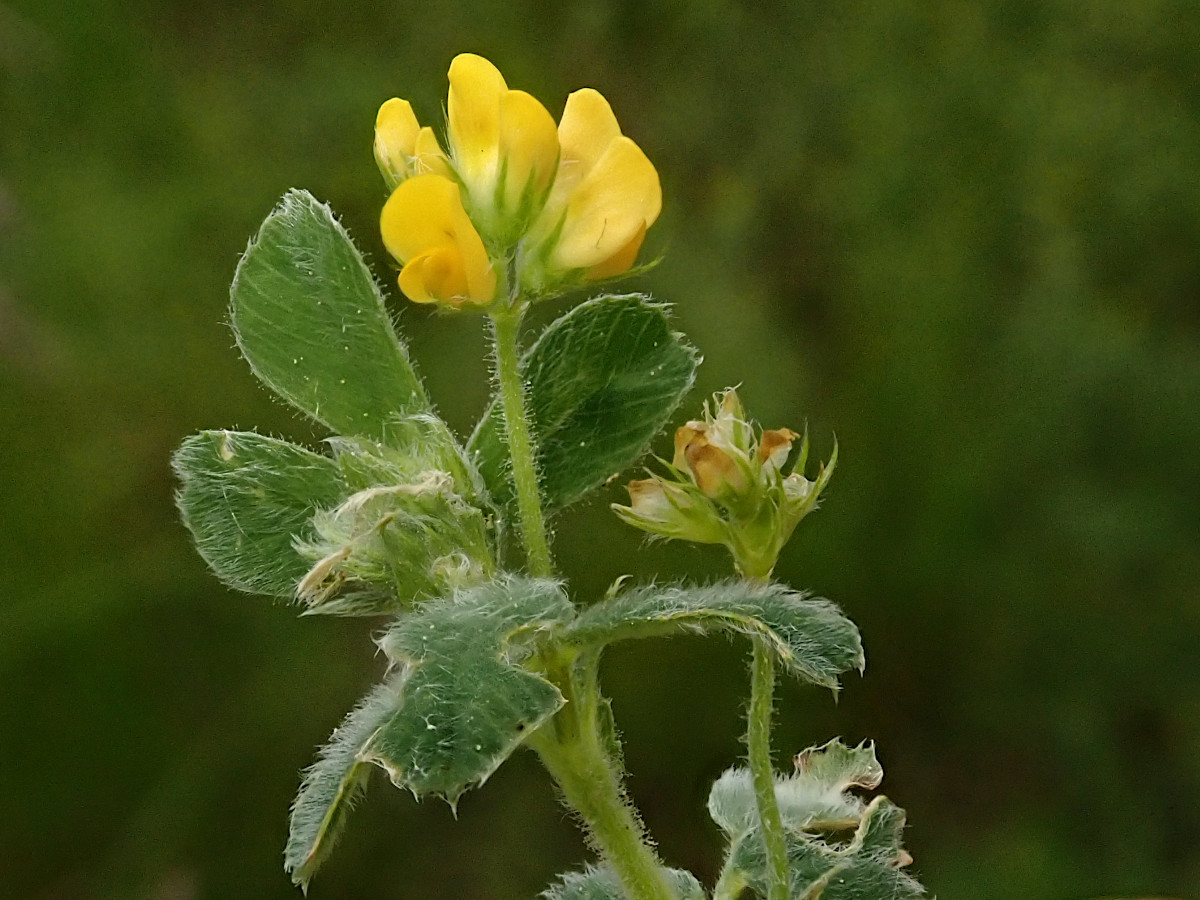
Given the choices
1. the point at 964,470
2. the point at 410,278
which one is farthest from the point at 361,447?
the point at 964,470

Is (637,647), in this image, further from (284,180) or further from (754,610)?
(754,610)

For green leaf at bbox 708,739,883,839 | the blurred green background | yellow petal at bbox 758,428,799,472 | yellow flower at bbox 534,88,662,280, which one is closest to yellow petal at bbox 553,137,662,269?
yellow flower at bbox 534,88,662,280

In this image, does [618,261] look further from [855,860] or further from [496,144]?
[855,860]

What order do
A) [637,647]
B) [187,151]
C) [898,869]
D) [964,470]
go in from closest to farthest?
[898,869] → [637,647] → [964,470] → [187,151]

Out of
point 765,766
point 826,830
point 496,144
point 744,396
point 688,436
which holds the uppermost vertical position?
point 496,144

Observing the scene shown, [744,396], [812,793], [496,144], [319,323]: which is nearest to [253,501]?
[319,323]

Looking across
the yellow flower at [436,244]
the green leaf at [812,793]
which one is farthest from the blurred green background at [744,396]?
the yellow flower at [436,244]

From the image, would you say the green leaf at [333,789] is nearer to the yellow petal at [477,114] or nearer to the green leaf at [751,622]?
the green leaf at [751,622]
